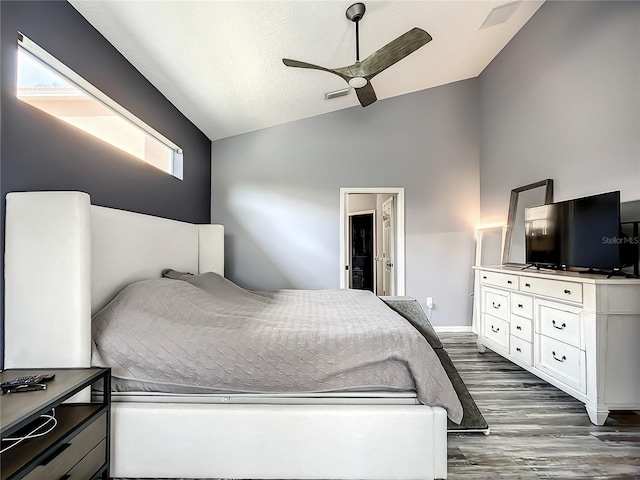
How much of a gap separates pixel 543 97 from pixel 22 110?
162 inches

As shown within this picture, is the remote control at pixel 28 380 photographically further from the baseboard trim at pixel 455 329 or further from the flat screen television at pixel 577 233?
the baseboard trim at pixel 455 329

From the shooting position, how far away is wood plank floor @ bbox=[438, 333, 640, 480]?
5.22 ft

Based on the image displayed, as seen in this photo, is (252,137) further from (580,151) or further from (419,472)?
(419,472)

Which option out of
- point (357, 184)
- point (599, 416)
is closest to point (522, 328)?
point (599, 416)

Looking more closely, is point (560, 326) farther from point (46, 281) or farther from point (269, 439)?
point (46, 281)

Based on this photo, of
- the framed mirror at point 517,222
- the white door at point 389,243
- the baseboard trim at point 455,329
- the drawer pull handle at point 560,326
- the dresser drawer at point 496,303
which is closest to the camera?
the drawer pull handle at point 560,326

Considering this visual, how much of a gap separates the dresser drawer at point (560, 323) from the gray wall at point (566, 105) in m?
0.92

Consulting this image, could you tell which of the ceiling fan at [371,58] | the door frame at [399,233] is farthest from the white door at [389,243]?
the ceiling fan at [371,58]

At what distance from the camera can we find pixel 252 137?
14.2 ft

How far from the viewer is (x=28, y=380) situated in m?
1.22

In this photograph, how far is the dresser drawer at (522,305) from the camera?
259 centimetres

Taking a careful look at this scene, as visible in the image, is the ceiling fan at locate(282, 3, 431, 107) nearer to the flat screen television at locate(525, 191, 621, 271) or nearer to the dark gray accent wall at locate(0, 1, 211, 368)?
the dark gray accent wall at locate(0, 1, 211, 368)

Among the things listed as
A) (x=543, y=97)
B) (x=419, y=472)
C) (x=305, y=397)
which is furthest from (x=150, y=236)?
(x=543, y=97)

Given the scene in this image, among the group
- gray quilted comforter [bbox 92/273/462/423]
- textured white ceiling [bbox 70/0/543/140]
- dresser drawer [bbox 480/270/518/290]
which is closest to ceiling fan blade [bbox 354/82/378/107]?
textured white ceiling [bbox 70/0/543/140]
